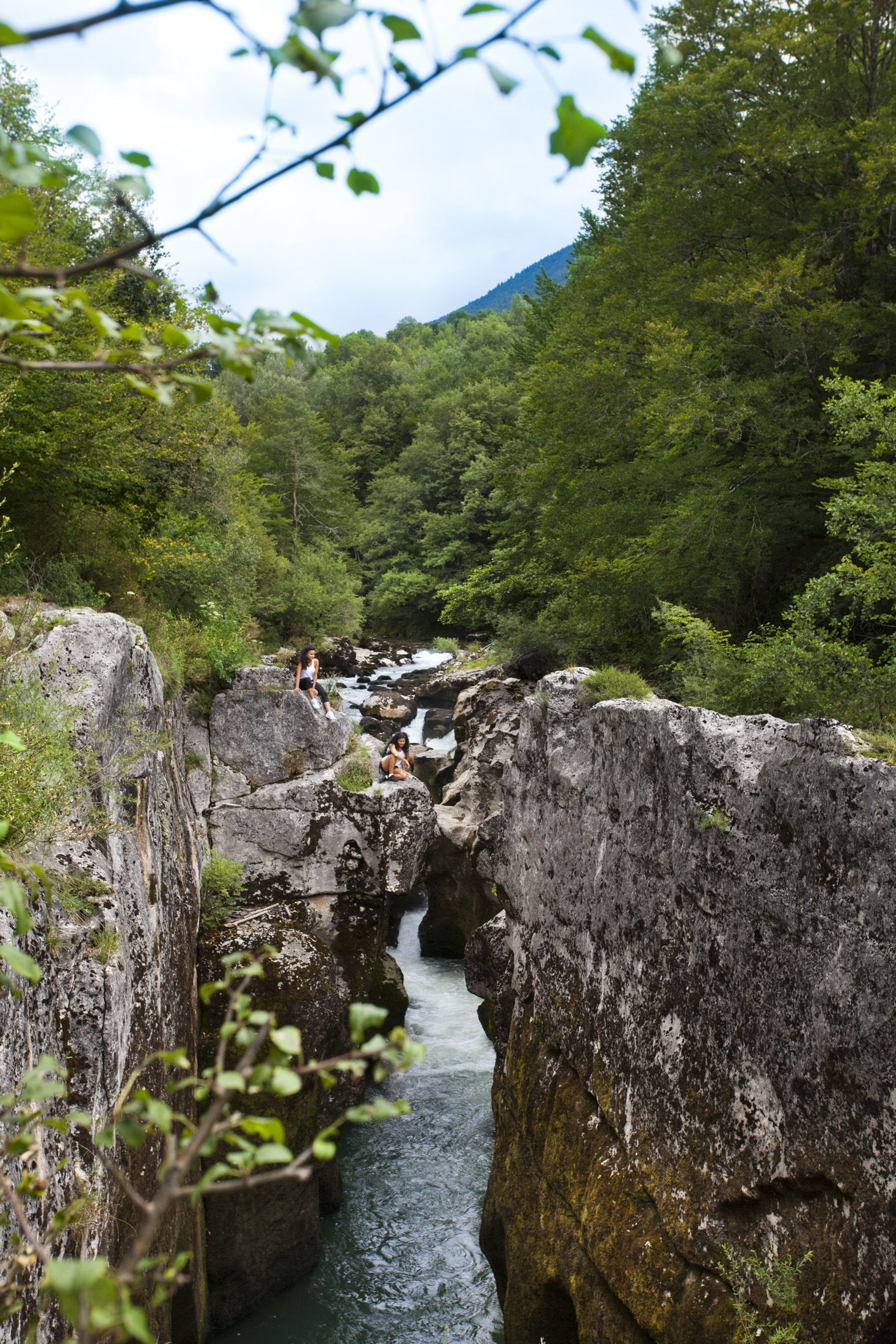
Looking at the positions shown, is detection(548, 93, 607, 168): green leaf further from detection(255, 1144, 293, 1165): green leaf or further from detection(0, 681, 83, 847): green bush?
detection(0, 681, 83, 847): green bush

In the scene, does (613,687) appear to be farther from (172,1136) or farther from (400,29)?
(400,29)

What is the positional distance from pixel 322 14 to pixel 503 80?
0.28 metres

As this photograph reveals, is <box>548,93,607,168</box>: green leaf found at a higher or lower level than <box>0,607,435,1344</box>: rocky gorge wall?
higher

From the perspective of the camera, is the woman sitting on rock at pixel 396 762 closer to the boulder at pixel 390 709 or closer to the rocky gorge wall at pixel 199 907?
the rocky gorge wall at pixel 199 907

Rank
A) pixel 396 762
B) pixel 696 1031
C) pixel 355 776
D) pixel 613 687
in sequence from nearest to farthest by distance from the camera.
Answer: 1. pixel 696 1031
2. pixel 613 687
3. pixel 355 776
4. pixel 396 762

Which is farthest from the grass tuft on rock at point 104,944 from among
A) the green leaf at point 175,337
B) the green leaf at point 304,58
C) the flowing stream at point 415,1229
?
the flowing stream at point 415,1229

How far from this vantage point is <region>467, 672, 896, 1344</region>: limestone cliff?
14.3ft

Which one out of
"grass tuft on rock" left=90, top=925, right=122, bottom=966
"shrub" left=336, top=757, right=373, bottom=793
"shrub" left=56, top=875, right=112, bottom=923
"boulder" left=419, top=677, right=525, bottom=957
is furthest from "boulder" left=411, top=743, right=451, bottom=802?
"grass tuft on rock" left=90, top=925, right=122, bottom=966

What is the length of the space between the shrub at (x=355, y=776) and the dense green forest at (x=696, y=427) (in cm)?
230

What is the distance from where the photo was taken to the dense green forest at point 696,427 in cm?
877

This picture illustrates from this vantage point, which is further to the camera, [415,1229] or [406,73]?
[415,1229]

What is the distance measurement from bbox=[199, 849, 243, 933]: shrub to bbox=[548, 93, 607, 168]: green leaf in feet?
30.5

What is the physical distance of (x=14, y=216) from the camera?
3.68ft

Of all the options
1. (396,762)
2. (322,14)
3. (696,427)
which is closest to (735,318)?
(696,427)
